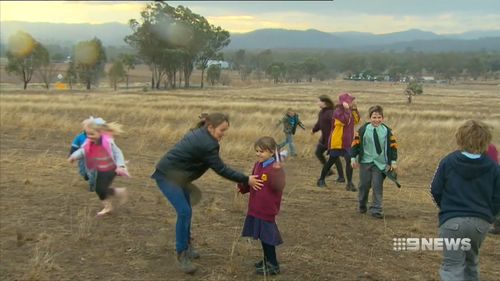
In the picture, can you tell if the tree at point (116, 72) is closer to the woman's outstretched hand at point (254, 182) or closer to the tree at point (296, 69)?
the tree at point (296, 69)

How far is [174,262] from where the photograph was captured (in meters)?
5.52

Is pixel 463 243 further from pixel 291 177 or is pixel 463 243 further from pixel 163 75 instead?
pixel 163 75

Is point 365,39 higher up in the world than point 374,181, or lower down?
higher up

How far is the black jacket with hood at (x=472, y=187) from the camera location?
3.94m

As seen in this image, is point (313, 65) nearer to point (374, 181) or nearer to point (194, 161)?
point (374, 181)

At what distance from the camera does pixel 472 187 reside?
13.0 feet

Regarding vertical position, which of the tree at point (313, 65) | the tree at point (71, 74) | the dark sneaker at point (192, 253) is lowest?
the tree at point (71, 74)

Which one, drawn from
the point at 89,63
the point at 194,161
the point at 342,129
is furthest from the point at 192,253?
the point at 89,63

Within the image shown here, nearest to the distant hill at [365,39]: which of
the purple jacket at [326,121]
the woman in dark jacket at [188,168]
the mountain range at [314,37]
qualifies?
the mountain range at [314,37]

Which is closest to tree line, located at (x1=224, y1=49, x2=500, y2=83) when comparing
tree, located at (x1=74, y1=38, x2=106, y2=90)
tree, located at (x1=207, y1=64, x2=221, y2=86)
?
tree, located at (x1=74, y1=38, x2=106, y2=90)

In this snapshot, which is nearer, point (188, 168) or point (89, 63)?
point (188, 168)

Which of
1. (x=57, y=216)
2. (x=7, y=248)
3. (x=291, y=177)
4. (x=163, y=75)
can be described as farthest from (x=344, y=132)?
(x=163, y=75)

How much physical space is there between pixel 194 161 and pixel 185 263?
3.39 ft

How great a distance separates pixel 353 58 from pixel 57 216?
4.51 metres
